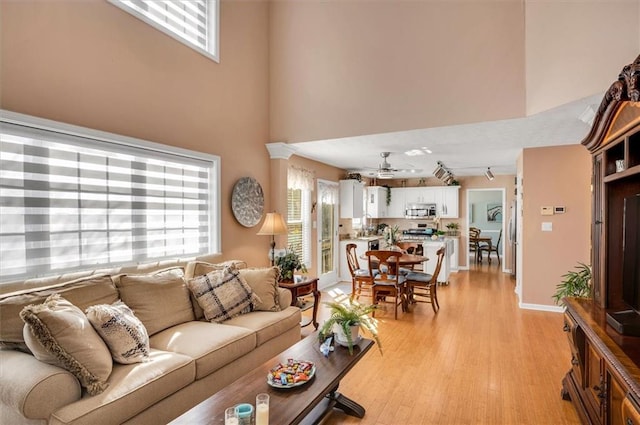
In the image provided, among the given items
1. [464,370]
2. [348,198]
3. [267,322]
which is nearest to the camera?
[267,322]

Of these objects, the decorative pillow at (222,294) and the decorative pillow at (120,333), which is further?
the decorative pillow at (222,294)

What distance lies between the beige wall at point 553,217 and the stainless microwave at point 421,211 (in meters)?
3.54

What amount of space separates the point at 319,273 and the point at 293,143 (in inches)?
108

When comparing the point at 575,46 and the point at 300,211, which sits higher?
the point at 575,46

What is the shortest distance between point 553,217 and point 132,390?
5.38m

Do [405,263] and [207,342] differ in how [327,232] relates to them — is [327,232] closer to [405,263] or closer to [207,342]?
[405,263]

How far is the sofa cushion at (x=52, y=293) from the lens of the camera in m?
1.88

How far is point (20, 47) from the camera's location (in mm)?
2268

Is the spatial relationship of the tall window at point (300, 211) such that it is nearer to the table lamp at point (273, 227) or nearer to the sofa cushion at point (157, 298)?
the table lamp at point (273, 227)

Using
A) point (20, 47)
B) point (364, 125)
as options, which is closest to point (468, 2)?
point (364, 125)

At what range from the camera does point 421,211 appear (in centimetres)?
865

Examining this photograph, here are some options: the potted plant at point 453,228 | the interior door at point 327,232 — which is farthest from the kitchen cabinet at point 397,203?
the interior door at point 327,232

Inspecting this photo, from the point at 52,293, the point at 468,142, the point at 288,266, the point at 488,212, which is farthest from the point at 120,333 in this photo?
the point at 488,212

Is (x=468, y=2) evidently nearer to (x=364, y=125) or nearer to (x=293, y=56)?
(x=364, y=125)
